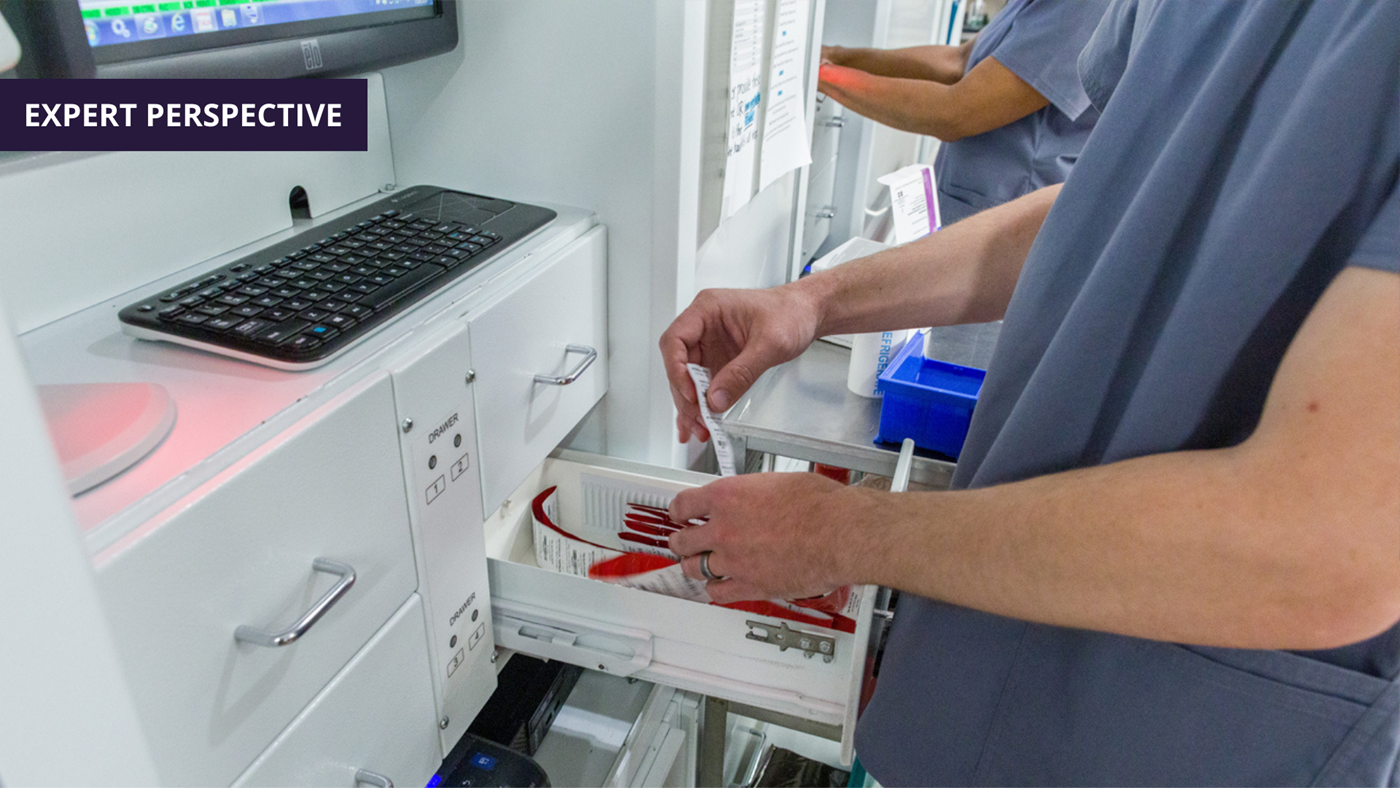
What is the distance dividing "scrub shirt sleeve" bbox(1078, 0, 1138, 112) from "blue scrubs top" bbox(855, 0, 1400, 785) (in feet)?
0.24

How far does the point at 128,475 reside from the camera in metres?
0.45

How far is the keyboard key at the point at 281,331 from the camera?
1.89 ft

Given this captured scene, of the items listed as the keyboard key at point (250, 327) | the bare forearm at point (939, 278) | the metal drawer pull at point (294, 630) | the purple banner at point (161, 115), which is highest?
the purple banner at point (161, 115)

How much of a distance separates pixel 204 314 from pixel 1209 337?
670 millimetres

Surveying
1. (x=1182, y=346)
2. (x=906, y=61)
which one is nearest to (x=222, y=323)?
(x=1182, y=346)

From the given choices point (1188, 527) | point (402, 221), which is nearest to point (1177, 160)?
point (1188, 527)

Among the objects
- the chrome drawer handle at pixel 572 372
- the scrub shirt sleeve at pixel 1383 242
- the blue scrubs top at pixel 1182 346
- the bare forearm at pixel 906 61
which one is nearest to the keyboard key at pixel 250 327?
the chrome drawer handle at pixel 572 372

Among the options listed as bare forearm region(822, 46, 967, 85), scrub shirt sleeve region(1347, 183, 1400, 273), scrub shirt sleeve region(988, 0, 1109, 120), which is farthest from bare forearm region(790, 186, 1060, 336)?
bare forearm region(822, 46, 967, 85)

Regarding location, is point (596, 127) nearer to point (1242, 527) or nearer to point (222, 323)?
point (222, 323)

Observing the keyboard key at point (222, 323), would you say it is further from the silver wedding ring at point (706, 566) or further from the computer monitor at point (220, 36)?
the silver wedding ring at point (706, 566)

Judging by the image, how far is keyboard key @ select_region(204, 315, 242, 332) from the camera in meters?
0.59

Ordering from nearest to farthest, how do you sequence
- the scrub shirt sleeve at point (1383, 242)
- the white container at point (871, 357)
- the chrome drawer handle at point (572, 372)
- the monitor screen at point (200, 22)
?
the scrub shirt sleeve at point (1383, 242) → the monitor screen at point (200, 22) → the chrome drawer handle at point (572, 372) → the white container at point (871, 357)

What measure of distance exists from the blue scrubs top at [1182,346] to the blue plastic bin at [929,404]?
0.92ft

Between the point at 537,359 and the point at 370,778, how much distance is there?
15.5 inches
